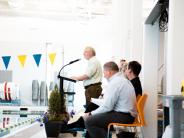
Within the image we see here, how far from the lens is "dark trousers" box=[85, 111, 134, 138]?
11.3ft

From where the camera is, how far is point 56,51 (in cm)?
1020

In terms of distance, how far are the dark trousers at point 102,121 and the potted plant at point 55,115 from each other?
57 cm

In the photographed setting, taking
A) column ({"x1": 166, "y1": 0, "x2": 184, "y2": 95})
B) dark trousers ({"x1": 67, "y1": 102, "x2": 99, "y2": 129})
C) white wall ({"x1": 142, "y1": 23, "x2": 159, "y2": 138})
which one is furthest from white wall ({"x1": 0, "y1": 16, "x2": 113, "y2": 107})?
column ({"x1": 166, "y1": 0, "x2": 184, "y2": 95})

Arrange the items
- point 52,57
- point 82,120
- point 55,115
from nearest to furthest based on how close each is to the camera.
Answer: point 55,115, point 82,120, point 52,57

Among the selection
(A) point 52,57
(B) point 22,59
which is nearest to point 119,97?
(A) point 52,57

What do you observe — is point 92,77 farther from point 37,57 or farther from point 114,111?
point 37,57

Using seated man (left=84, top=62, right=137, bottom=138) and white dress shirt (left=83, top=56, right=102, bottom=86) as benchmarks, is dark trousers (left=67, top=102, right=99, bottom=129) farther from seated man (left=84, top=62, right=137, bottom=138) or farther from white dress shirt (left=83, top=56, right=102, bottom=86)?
seated man (left=84, top=62, right=137, bottom=138)

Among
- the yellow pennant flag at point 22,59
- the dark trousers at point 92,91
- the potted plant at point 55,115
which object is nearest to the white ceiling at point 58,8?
the yellow pennant flag at point 22,59

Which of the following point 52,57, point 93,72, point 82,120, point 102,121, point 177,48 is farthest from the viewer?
point 52,57

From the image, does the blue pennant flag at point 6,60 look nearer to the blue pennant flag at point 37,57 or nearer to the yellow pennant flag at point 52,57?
the blue pennant flag at point 37,57

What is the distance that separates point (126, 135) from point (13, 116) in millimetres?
5290

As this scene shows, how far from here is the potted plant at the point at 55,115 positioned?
12.6 ft

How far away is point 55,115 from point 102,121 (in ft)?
2.73

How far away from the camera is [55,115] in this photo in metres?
4.02
